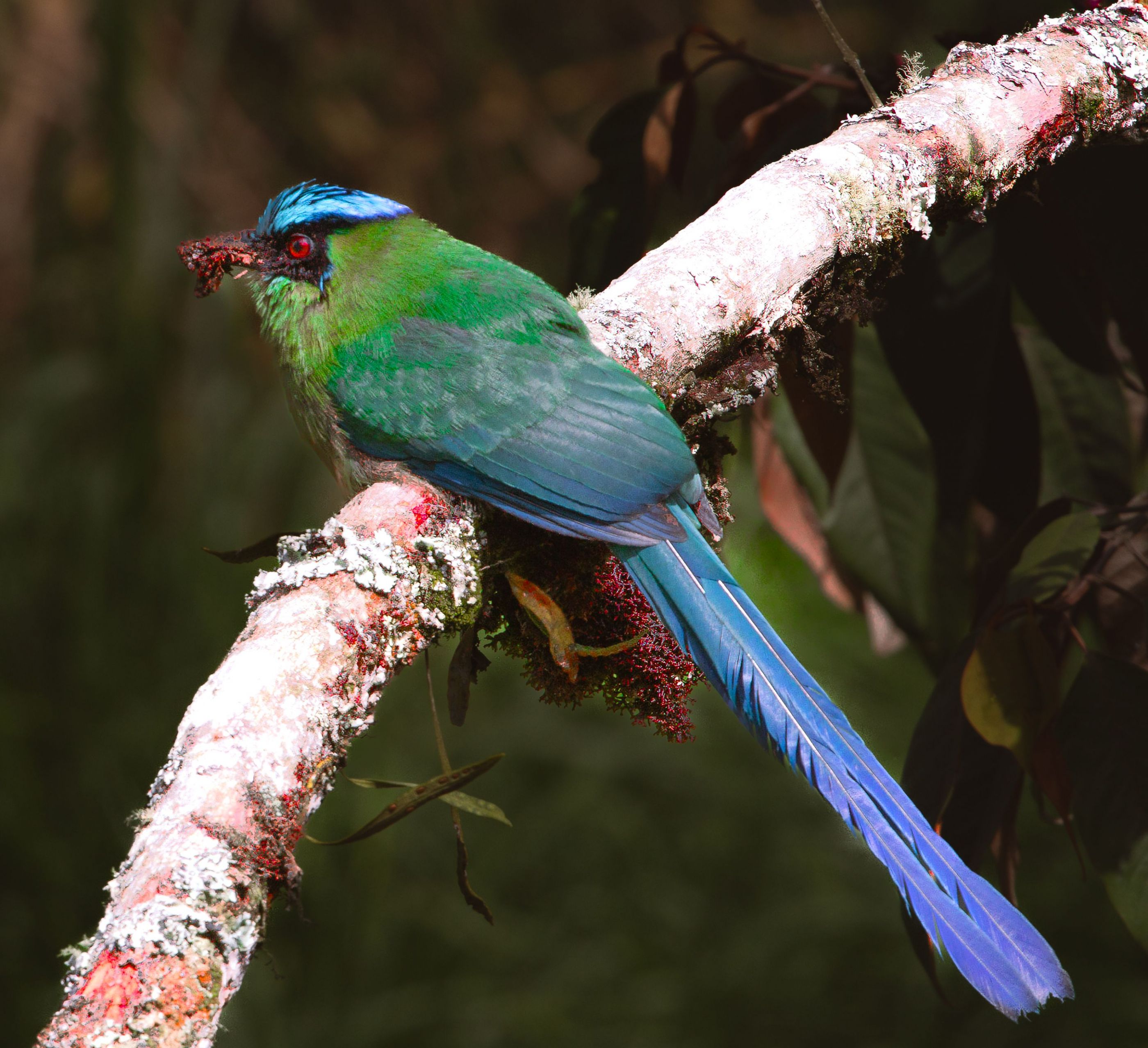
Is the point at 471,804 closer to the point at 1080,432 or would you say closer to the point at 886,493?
the point at 886,493

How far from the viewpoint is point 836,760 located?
1.52m

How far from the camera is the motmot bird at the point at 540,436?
1445 millimetres

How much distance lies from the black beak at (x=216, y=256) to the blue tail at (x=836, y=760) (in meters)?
0.92

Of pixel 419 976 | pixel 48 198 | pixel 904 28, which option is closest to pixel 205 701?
pixel 419 976

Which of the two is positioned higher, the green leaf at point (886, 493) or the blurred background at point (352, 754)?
the green leaf at point (886, 493)

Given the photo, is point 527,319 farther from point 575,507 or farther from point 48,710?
point 48,710

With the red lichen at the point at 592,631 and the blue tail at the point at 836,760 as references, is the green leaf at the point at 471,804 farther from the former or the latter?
the blue tail at the point at 836,760

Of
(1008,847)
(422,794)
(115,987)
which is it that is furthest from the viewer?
(1008,847)

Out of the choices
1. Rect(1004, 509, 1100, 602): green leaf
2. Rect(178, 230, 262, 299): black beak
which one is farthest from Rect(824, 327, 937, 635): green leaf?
Rect(178, 230, 262, 299): black beak

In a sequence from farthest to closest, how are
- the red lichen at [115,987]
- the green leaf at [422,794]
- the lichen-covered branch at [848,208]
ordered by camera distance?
the lichen-covered branch at [848,208] < the green leaf at [422,794] < the red lichen at [115,987]

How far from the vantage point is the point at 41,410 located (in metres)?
4.61

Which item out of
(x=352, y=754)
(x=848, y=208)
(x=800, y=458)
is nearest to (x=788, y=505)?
(x=800, y=458)

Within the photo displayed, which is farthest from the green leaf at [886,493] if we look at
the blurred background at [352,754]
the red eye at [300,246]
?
the red eye at [300,246]

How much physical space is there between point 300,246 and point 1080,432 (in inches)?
54.8
